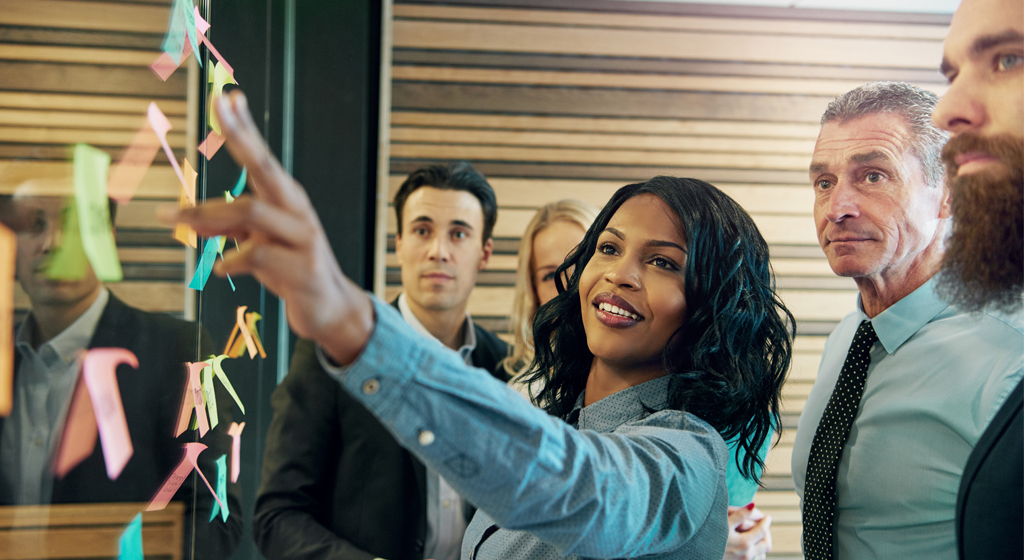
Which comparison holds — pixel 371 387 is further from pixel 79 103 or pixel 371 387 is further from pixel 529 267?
pixel 529 267

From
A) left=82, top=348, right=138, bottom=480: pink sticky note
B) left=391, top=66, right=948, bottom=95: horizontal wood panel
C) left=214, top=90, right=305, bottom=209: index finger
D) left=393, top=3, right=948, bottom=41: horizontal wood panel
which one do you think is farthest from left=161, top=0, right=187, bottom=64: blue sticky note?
left=393, top=3, right=948, bottom=41: horizontal wood panel

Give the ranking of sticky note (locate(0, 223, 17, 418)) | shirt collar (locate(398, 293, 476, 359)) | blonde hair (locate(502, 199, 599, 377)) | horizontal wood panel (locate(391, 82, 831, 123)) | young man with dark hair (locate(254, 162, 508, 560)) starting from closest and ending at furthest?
1. sticky note (locate(0, 223, 17, 418))
2. young man with dark hair (locate(254, 162, 508, 560))
3. shirt collar (locate(398, 293, 476, 359))
4. blonde hair (locate(502, 199, 599, 377))
5. horizontal wood panel (locate(391, 82, 831, 123))

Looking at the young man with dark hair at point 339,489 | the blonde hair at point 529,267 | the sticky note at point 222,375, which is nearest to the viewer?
the sticky note at point 222,375

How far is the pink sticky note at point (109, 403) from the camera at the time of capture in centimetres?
53

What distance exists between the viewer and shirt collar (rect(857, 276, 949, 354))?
51.0 inches

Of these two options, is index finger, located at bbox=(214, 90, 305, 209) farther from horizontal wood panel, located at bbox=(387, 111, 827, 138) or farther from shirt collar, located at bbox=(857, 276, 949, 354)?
horizontal wood panel, located at bbox=(387, 111, 827, 138)

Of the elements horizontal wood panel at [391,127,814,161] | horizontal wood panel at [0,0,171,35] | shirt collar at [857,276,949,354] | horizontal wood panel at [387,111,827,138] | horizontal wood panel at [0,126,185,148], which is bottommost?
shirt collar at [857,276,949,354]

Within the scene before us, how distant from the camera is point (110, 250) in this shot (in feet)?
1.77

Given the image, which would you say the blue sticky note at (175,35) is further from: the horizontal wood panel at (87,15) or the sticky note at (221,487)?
the sticky note at (221,487)

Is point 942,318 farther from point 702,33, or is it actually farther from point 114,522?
point 702,33

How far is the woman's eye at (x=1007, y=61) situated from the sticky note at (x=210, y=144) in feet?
3.29

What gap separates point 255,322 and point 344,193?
902mm

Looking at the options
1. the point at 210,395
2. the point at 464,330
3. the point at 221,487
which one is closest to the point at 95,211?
the point at 210,395

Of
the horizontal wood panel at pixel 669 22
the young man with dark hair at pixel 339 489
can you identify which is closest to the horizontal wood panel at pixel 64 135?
the young man with dark hair at pixel 339 489
